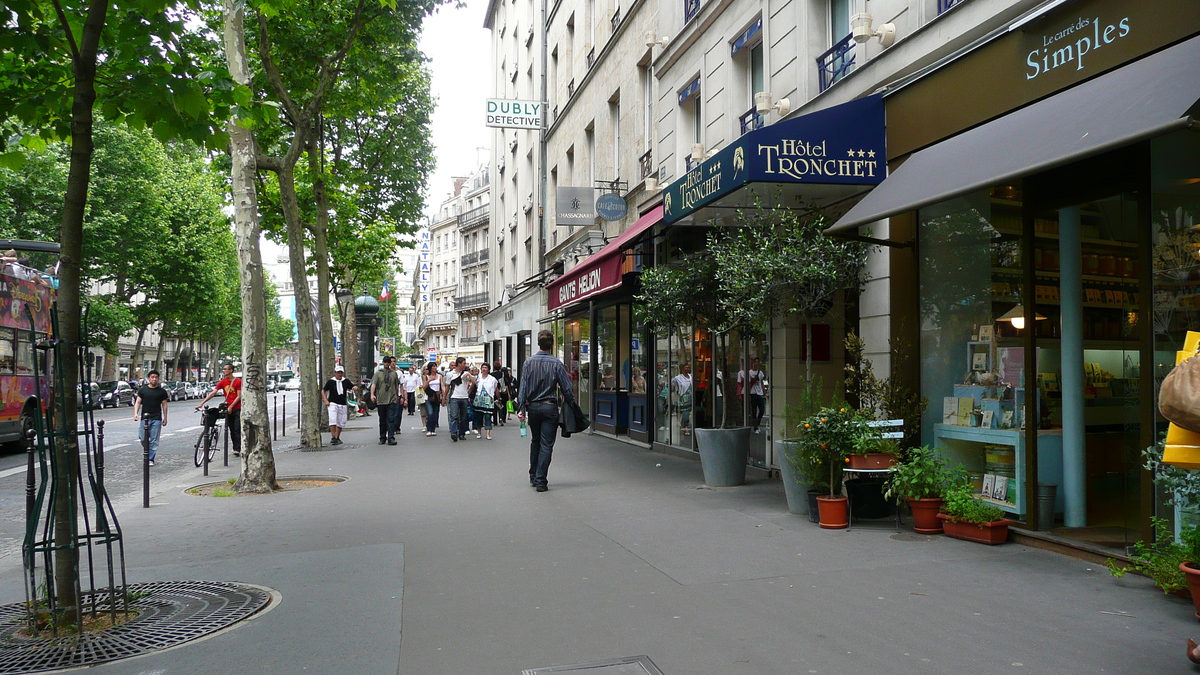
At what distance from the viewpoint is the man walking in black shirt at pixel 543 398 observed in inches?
413

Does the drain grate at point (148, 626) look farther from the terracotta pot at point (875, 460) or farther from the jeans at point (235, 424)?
the jeans at point (235, 424)

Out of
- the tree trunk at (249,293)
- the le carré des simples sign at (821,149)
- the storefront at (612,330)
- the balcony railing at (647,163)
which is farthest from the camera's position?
the balcony railing at (647,163)

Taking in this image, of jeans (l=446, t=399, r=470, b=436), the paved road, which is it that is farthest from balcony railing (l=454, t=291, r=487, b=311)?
jeans (l=446, t=399, r=470, b=436)

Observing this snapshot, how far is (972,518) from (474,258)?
6900cm

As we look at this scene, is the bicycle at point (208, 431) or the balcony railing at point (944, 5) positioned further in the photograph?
the bicycle at point (208, 431)

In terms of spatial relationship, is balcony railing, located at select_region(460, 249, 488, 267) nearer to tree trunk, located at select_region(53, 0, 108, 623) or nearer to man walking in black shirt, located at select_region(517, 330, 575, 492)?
man walking in black shirt, located at select_region(517, 330, 575, 492)

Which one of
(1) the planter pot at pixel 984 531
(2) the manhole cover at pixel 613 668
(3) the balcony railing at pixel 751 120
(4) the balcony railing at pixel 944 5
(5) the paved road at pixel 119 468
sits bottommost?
A: (5) the paved road at pixel 119 468

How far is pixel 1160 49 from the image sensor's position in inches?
215

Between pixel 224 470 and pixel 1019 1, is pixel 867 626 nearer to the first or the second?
pixel 1019 1

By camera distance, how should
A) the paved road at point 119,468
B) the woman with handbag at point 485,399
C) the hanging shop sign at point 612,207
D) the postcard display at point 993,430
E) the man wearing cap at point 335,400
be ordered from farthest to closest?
the woman with handbag at point 485,399
the hanging shop sign at point 612,207
the man wearing cap at point 335,400
the paved road at point 119,468
the postcard display at point 993,430

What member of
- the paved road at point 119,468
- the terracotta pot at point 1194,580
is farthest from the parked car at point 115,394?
the terracotta pot at point 1194,580

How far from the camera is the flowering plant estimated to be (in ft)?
24.5

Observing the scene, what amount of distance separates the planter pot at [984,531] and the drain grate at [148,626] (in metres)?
5.21

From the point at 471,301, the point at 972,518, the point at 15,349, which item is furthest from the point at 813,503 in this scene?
the point at 471,301
